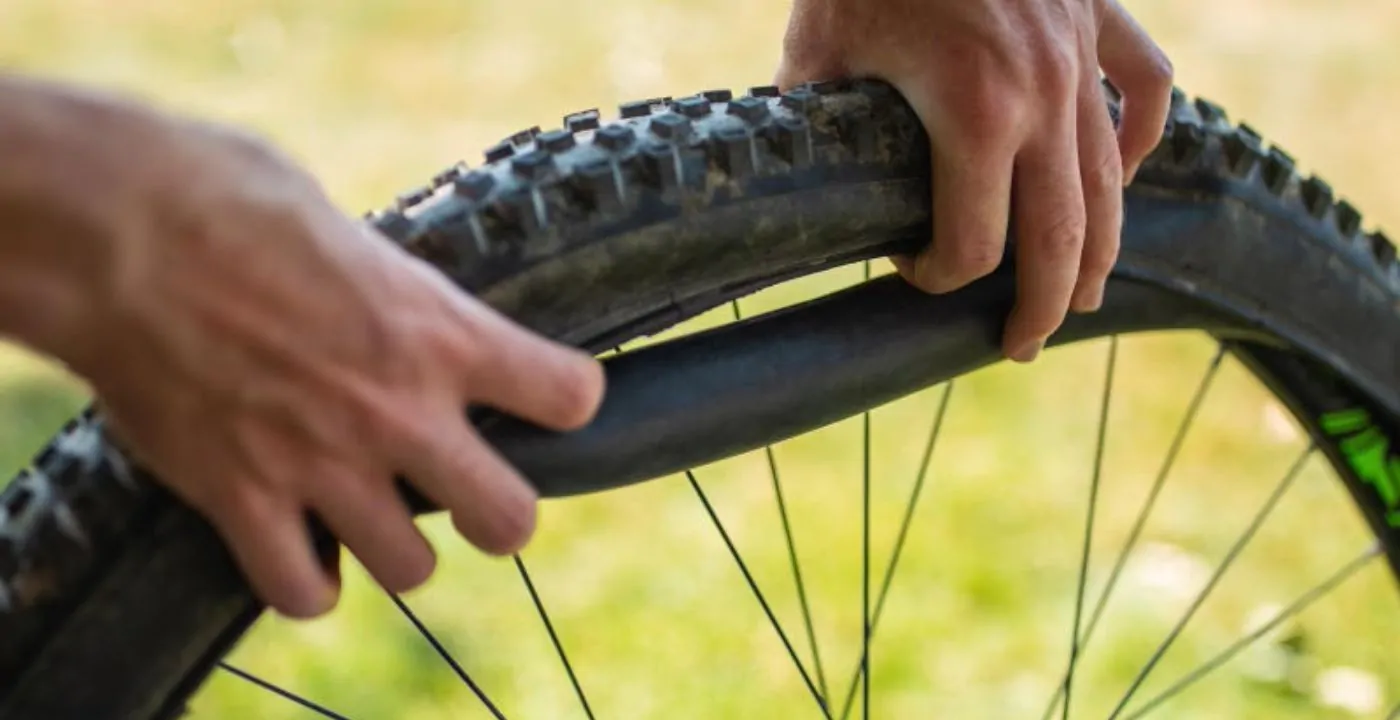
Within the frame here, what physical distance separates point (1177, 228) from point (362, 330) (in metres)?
0.37

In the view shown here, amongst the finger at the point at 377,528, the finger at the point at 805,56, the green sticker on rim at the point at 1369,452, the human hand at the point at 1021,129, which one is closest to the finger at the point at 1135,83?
the human hand at the point at 1021,129

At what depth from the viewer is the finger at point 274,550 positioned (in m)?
0.40

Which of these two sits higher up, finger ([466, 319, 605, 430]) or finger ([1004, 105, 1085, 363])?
finger ([1004, 105, 1085, 363])

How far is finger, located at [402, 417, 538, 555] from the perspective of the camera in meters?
0.40

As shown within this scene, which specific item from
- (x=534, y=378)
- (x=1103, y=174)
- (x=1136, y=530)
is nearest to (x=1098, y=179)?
(x=1103, y=174)

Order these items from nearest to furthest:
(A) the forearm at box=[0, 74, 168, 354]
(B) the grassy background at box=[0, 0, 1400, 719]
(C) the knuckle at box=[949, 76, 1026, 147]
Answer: (A) the forearm at box=[0, 74, 168, 354], (C) the knuckle at box=[949, 76, 1026, 147], (B) the grassy background at box=[0, 0, 1400, 719]

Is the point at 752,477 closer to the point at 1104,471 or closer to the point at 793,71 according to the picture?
the point at 1104,471

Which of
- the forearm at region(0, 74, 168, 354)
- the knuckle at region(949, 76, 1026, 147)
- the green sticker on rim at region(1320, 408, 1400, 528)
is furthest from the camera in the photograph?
the green sticker on rim at region(1320, 408, 1400, 528)

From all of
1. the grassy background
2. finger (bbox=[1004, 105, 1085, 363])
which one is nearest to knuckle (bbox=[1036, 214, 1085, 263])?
finger (bbox=[1004, 105, 1085, 363])

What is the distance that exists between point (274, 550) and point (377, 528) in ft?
0.10

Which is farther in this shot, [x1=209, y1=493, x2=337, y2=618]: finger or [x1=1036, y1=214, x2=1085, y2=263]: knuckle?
[x1=1036, y1=214, x2=1085, y2=263]: knuckle

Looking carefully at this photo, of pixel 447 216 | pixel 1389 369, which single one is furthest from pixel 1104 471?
pixel 447 216

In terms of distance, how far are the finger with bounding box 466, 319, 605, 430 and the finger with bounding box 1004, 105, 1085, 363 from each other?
0.18 m

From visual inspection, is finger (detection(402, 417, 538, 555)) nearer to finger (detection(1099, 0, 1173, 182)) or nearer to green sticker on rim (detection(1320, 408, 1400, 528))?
finger (detection(1099, 0, 1173, 182))
